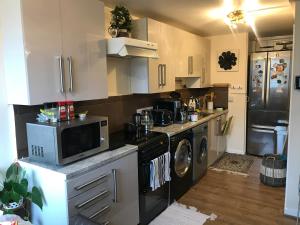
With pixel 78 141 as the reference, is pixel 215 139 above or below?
below

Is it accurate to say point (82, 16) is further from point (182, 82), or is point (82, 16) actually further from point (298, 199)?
point (298, 199)

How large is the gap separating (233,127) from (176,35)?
231cm

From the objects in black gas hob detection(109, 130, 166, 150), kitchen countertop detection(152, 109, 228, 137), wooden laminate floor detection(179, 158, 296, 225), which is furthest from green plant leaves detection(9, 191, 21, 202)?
wooden laminate floor detection(179, 158, 296, 225)

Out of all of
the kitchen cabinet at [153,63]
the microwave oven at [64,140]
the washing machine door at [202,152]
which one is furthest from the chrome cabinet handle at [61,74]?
the washing machine door at [202,152]

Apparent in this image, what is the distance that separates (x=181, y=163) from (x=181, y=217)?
25.8 inches

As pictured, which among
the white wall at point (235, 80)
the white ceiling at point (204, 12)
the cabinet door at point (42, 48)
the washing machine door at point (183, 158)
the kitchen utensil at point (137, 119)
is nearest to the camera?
the cabinet door at point (42, 48)

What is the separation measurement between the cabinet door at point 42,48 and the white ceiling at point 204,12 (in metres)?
0.96

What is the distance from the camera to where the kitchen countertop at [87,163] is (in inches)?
66.6

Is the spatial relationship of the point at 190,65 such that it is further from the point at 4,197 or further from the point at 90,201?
the point at 4,197

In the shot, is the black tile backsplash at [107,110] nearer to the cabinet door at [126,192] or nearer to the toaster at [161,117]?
the toaster at [161,117]

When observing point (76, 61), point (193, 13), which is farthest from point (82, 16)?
→ point (193, 13)

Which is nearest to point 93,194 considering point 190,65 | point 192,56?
point 190,65

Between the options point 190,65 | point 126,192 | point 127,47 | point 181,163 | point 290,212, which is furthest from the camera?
point 190,65

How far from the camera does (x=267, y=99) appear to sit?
4.34m
